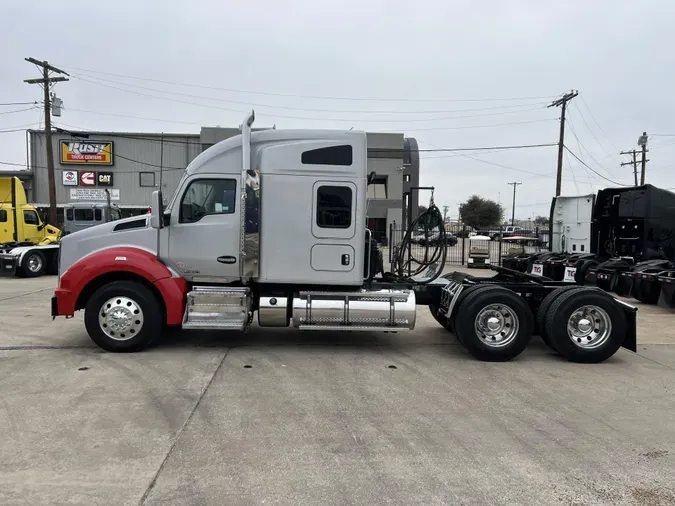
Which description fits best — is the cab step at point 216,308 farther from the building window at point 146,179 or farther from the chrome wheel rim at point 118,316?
the building window at point 146,179

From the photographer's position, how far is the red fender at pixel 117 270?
654 cm

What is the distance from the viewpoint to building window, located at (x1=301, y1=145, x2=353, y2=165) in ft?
22.0

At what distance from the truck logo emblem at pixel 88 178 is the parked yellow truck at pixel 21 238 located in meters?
21.7

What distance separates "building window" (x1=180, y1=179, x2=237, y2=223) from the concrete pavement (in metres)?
1.94

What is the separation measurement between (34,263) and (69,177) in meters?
26.4

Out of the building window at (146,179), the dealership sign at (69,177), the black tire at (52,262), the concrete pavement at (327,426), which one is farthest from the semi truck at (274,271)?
the dealership sign at (69,177)

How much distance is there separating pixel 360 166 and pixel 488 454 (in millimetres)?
4058

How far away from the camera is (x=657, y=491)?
3.38 metres

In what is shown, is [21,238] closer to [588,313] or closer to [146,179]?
[588,313]

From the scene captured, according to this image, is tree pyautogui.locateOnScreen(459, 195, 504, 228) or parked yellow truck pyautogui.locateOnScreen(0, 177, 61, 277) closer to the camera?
parked yellow truck pyautogui.locateOnScreen(0, 177, 61, 277)

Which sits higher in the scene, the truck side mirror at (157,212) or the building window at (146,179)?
the building window at (146,179)

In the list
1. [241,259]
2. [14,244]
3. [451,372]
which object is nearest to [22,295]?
[14,244]

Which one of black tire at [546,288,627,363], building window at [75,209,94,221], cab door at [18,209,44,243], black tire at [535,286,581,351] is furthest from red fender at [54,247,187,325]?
building window at [75,209,94,221]

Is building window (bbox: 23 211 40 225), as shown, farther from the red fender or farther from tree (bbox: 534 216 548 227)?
tree (bbox: 534 216 548 227)
